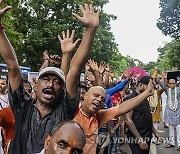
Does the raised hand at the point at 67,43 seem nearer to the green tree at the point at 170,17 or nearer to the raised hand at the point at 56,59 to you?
the raised hand at the point at 56,59

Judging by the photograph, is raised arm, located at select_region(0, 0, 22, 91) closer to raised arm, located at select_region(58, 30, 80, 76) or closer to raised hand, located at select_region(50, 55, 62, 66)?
raised arm, located at select_region(58, 30, 80, 76)

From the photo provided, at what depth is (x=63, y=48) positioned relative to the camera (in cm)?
332

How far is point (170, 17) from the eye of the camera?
123 feet

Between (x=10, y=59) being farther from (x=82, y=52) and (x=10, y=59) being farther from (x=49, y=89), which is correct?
(x=82, y=52)

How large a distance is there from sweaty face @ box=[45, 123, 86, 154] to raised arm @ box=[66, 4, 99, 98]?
31.8 inches

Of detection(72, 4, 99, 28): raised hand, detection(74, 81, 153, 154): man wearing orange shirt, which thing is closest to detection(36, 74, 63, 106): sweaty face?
detection(72, 4, 99, 28): raised hand

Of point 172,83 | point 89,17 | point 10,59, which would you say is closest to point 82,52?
point 89,17

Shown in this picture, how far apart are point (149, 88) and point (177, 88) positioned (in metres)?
5.40

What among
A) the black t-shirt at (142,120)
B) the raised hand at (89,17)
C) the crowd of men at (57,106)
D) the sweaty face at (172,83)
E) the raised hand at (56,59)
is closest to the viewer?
the crowd of men at (57,106)

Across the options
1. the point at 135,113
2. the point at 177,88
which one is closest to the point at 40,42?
the point at 177,88

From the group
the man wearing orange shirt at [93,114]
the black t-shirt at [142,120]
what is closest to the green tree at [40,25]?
the black t-shirt at [142,120]

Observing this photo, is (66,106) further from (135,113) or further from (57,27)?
(57,27)

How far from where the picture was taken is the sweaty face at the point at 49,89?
8.86 feet

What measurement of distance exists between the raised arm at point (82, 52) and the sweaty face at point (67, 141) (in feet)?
2.65
